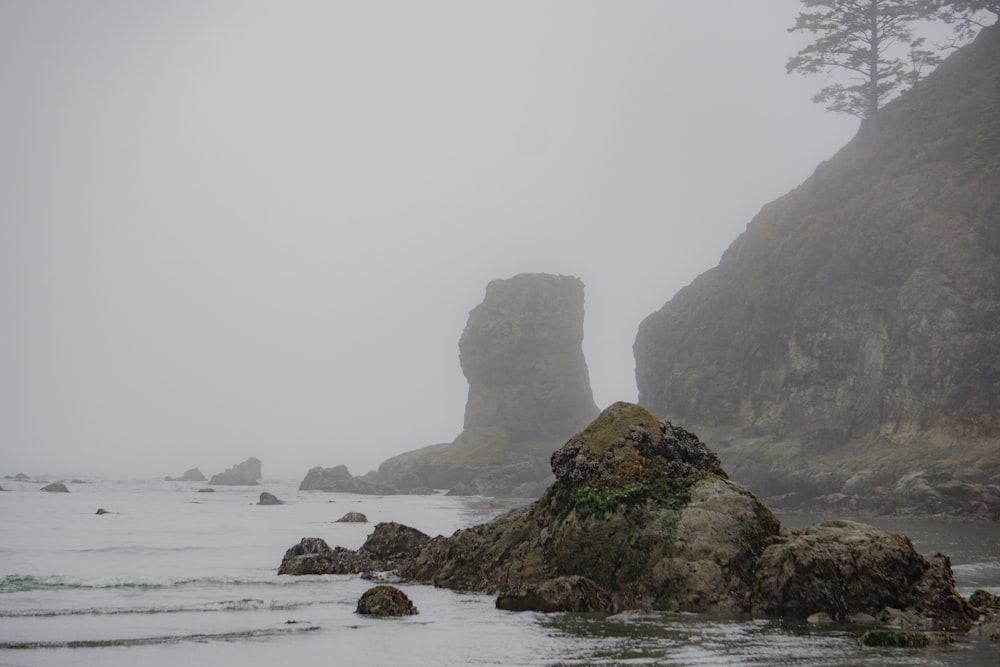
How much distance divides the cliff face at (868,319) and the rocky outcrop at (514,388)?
31.6m

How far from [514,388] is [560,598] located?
97751 millimetres

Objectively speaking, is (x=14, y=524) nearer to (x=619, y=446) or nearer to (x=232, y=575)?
(x=232, y=575)

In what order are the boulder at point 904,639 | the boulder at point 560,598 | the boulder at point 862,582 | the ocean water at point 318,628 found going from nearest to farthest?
the ocean water at point 318,628
the boulder at point 904,639
the boulder at point 862,582
the boulder at point 560,598

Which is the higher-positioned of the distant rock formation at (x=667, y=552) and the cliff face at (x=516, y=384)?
the cliff face at (x=516, y=384)

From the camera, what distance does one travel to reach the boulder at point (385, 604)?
12859mm

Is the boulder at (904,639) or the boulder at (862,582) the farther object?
the boulder at (862,582)

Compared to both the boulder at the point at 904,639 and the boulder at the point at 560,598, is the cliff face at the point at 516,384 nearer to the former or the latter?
the boulder at the point at 560,598

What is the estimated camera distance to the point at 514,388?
364ft

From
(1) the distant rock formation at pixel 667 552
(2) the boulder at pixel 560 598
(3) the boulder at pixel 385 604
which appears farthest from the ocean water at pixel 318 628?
(1) the distant rock formation at pixel 667 552

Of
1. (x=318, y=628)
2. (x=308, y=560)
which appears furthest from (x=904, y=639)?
(x=308, y=560)

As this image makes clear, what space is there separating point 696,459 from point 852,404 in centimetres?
4351

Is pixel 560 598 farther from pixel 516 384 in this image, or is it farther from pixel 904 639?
pixel 516 384

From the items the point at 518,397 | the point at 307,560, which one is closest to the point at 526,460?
the point at 518,397

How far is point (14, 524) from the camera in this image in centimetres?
3362
